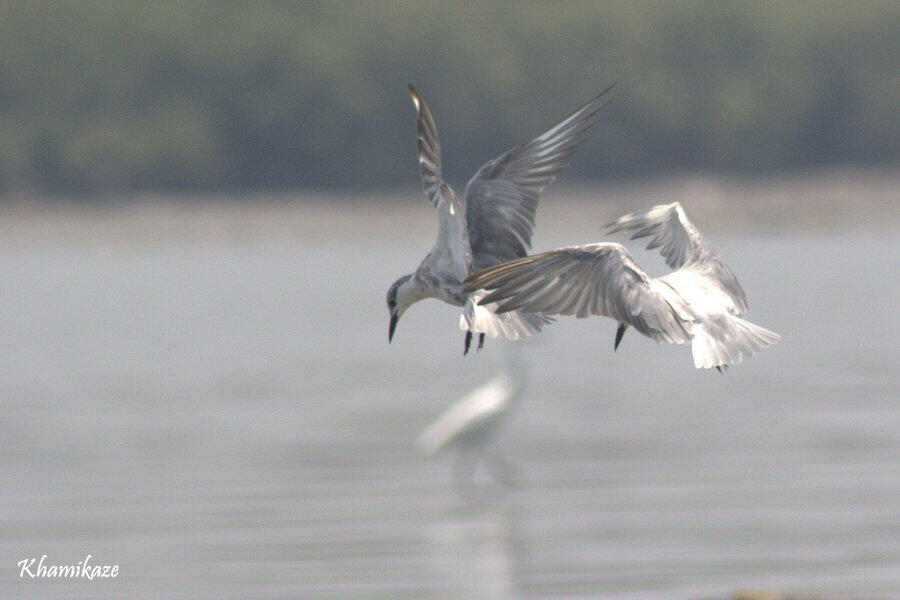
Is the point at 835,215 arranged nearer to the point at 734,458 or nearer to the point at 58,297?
the point at 58,297

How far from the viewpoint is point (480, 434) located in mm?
20438

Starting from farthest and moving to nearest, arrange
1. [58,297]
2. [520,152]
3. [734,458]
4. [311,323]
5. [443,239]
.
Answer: [58,297], [311,323], [734,458], [520,152], [443,239]

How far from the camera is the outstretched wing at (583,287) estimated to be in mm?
10195

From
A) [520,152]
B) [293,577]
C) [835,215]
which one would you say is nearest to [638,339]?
[293,577]

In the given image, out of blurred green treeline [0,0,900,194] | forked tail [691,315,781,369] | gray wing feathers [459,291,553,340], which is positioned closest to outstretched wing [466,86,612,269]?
gray wing feathers [459,291,553,340]

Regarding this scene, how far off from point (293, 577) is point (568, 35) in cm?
9323

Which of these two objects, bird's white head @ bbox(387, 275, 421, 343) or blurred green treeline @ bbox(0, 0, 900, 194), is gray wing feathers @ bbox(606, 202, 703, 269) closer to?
bird's white head @ bbox(387, 275, 421, 343)

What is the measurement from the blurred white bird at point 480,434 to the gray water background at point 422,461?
13.0 inches

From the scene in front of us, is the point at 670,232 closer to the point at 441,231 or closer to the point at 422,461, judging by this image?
the point at 441,231

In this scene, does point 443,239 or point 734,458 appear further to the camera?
point 734,458

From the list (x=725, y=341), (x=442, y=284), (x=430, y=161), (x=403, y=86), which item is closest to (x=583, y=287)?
(x=442, y=284)

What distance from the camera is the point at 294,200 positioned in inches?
3465

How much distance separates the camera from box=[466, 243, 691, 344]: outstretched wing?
1020 cm

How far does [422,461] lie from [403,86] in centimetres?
7810
